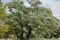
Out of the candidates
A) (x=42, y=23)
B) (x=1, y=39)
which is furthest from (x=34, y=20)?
(x=1, y=39)

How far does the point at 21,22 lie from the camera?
5097 cm

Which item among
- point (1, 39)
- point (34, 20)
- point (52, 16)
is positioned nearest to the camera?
point (34, 20)

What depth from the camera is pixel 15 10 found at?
52.1 meters

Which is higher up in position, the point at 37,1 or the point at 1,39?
the point at 37,1

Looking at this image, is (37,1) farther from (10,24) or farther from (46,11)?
(10,24)

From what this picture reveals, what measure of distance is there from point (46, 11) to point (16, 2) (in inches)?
271

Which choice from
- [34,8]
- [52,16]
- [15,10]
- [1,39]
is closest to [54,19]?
[52,16]

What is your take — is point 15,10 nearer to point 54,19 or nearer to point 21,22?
point 21,22

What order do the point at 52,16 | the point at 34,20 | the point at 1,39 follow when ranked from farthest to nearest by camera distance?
1. the point at 1,39
2. the point at 52,16
3. the point at 34,20

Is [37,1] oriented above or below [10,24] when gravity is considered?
above

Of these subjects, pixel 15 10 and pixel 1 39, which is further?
pixel 1 39

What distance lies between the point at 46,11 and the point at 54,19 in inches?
98.0

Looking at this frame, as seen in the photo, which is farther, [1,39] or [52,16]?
[1,39]

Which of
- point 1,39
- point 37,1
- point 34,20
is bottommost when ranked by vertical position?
point 1,39
